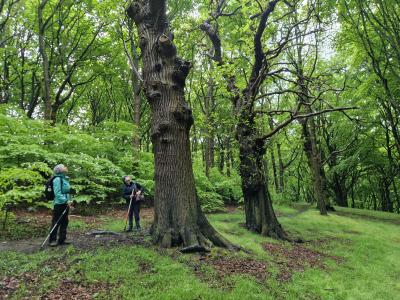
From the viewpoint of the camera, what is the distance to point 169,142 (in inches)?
325

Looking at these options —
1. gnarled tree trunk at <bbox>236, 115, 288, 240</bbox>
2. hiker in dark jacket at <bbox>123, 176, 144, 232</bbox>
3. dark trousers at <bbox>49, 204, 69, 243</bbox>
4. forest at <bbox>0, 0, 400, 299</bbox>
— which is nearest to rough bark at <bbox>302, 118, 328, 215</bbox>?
forest at <bbox>0, 0, 400, 299</bbox>

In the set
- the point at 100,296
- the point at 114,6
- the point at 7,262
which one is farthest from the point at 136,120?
the point at 100,296

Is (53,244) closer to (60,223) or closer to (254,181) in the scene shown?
(60,223)

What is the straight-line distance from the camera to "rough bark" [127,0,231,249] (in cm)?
794

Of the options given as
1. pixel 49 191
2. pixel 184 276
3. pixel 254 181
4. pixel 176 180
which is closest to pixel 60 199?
pixel 49 191

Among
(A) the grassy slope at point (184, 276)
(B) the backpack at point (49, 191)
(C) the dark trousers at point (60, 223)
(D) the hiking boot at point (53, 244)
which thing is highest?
(B) the backpack at point (49, 191)

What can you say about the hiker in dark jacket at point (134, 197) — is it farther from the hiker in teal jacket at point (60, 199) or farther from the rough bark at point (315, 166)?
the rough bark at point (315, 166)

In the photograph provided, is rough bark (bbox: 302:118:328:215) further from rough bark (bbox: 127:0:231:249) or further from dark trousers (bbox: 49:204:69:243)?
dark trousers (bbox: 49:204:69:243)

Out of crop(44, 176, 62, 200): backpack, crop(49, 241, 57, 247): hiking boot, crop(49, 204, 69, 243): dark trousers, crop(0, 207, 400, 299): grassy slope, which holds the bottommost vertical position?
crop(0, 207, 400, 299): grassy slope

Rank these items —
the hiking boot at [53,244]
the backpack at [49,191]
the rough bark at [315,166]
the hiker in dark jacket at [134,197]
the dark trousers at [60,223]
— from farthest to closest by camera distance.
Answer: the rough bark at [315,166], the hiker in dark jacket at [134,197], the backpack at [49,191], the dark trousers at [60,223], the hiking boot at [53,244]

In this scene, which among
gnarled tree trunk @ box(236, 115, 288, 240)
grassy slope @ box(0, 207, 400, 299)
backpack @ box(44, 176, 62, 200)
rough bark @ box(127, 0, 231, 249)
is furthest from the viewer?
gnarled tree trunk @ box(236, 115, 288, 240)

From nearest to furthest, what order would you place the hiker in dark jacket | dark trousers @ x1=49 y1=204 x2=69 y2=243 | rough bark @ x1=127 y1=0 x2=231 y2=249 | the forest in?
the forest → dark trousers @ x1=49 y1=204 x2=69 y2=243 → rough bark @ x1=127 y1=0 x2=231 y2=249 → the hiker in dark jacket

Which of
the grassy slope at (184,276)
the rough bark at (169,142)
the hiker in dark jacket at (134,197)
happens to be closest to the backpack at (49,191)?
the grassy slope at (184,276)

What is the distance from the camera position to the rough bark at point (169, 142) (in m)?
7.94
